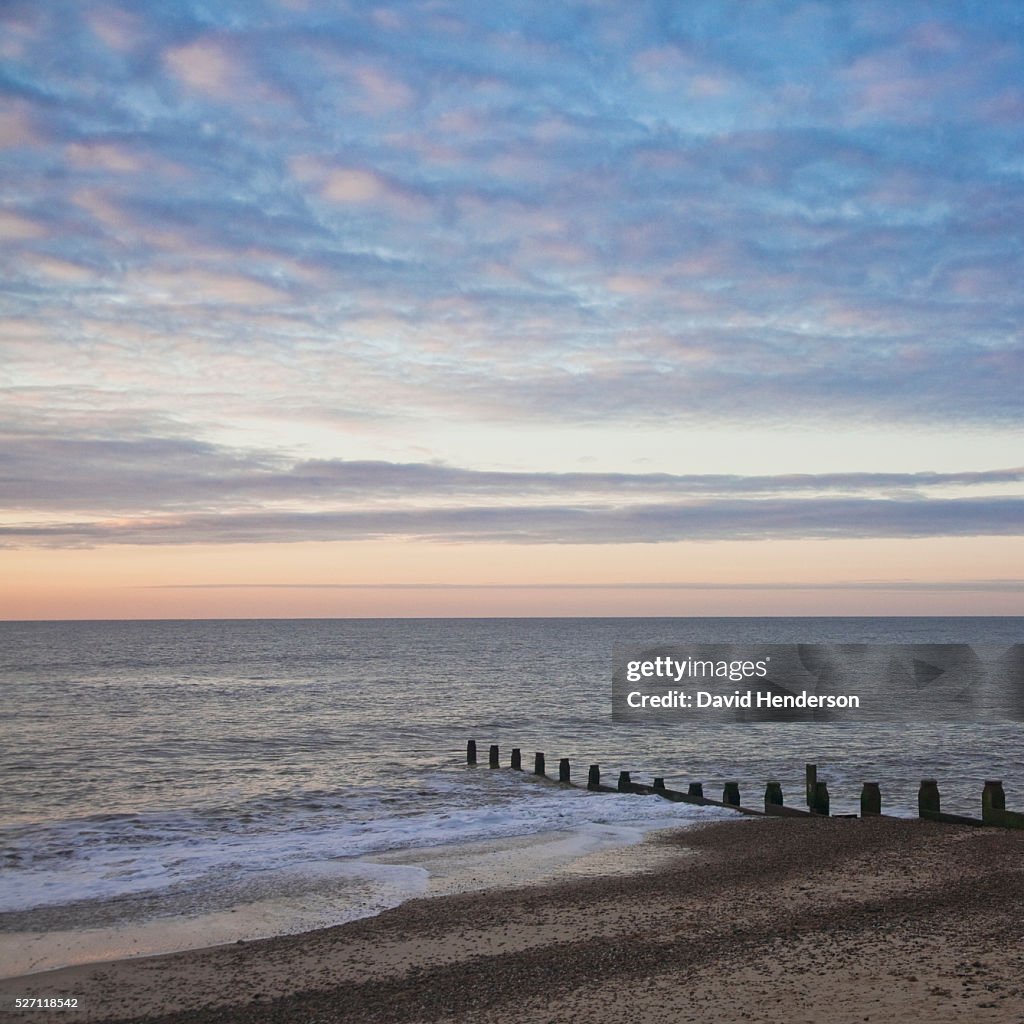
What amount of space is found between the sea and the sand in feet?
5.08

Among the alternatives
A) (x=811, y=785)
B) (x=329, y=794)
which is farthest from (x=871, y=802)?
(x=329, y=794)

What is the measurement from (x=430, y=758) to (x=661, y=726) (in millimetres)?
14683

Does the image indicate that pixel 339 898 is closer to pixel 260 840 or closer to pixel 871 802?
pixel 260 840

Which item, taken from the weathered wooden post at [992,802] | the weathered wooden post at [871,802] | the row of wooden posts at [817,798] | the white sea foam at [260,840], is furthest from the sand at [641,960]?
the weathered wooden post at [871,802]

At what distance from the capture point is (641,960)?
12.1 meters

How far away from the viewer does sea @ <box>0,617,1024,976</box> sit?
54.0 ft

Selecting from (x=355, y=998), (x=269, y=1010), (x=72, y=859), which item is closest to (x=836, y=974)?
(x=355, y=998)

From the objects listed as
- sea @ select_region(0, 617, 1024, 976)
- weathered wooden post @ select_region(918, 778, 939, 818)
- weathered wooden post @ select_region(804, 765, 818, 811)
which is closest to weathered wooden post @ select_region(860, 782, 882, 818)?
weathered wooden post @ select_region(918, 778, 939, 818)

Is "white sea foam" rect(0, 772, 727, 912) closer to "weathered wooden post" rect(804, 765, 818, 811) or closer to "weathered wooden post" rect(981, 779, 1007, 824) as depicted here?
"weathered wooden post" rect(804, 765, 818, 811)

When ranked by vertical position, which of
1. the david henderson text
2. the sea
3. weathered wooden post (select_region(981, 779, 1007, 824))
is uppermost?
weathered wooden post (select_region(981, 779, 1007, 824))

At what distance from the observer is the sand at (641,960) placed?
1053cm

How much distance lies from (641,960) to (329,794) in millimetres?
19332

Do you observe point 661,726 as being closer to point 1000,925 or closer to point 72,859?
point 72,859

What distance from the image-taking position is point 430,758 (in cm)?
3831
